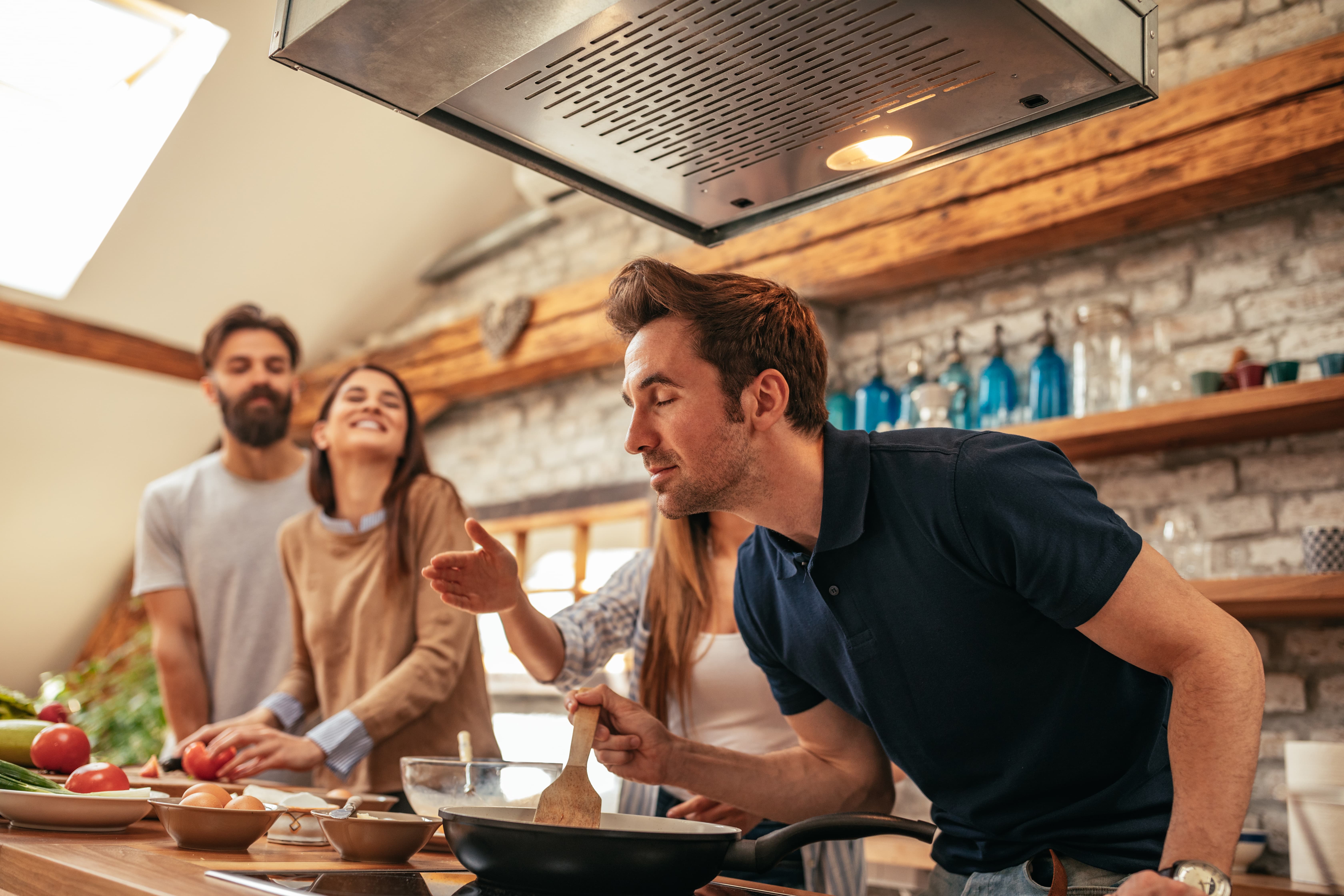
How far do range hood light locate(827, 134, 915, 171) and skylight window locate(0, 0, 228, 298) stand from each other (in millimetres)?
4199

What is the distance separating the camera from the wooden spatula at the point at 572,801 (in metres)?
1.17

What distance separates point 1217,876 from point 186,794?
1.07 m

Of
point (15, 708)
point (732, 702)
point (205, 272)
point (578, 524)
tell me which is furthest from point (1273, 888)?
point (205, 272)

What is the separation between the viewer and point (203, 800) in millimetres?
1221

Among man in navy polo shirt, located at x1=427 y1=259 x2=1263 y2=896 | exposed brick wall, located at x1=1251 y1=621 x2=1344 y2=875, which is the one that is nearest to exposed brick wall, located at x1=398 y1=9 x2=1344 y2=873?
exposed brick wall, located at x1=1251 y1=621 x2=1344 y2=875

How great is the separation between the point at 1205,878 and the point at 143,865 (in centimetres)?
95

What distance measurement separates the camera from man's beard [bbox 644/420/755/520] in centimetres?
139

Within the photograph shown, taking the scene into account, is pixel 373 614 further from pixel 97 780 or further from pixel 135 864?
pixel 135 864

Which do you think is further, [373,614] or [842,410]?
[842,410]

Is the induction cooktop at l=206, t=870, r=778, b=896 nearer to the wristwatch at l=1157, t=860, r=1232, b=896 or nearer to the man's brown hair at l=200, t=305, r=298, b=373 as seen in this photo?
the wristwatch at l=1157, t=860, r=1232, b=896

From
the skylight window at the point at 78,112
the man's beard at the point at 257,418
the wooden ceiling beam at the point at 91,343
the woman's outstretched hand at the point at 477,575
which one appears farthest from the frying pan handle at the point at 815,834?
the wooden ceiling beam at the point at 91,343

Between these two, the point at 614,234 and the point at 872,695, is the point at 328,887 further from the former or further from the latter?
the point at 614,234

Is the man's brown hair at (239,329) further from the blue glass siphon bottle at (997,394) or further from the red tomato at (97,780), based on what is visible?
the blue glass siphon bottle at (997,394)

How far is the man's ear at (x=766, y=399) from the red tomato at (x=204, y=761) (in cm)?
107
